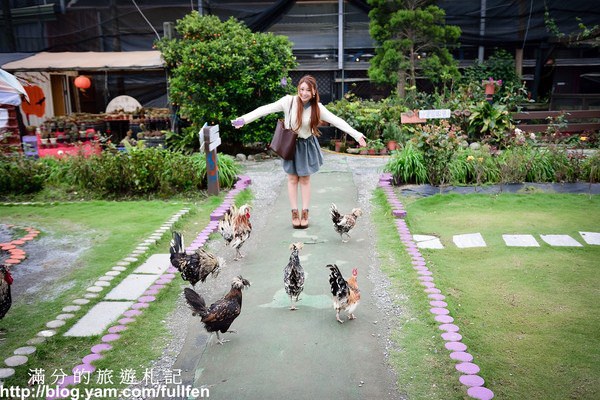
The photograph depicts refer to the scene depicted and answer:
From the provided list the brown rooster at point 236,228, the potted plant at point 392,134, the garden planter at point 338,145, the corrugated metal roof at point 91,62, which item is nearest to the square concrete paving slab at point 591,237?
the brown rooster at point 236,228

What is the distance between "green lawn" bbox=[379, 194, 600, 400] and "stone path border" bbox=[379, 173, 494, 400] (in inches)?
2.6

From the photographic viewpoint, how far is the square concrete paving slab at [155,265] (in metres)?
5.77

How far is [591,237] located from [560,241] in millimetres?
427

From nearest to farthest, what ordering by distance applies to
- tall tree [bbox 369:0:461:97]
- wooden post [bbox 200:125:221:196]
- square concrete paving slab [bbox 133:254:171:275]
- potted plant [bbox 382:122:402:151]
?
1. square concrete paving slab [bbox 133:254:171:275]
2. wooden post [bbox 200:125:221:196]
3. potted plant [bbox 382:122:402:151]
4. tall tree [bbox 369:0:461:97]

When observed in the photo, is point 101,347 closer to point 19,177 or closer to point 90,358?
point 90,358

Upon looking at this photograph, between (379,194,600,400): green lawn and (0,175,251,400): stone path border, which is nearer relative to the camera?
(379,194,600,400): green lawn

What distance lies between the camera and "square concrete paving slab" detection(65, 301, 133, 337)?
14.5 feet

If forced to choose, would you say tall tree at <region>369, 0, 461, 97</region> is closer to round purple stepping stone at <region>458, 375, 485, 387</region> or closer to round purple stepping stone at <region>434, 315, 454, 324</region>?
round purple stepping stone at <region>434, 315, 454, 324</region>

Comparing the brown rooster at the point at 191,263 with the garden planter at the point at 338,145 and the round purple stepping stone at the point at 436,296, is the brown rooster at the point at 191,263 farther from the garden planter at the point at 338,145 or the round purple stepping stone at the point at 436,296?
the garden planter at the point at 338,145

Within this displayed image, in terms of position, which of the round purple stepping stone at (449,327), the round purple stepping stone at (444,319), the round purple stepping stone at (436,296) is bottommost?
the round purple stepping stone at (449,327)

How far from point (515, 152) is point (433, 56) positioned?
19.6 feet

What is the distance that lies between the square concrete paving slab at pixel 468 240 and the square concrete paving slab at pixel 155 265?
3.39 meters

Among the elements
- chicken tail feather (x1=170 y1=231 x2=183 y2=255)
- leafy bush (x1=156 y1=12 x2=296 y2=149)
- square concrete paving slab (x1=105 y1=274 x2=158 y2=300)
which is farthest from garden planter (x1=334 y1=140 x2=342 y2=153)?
chicken tail feather (x1=170 y1=231 x2=183 y2=255)

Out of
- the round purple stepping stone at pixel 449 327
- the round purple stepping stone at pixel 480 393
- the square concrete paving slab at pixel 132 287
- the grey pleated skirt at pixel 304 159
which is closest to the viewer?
the round purple stepping stone at pixel 480 393
